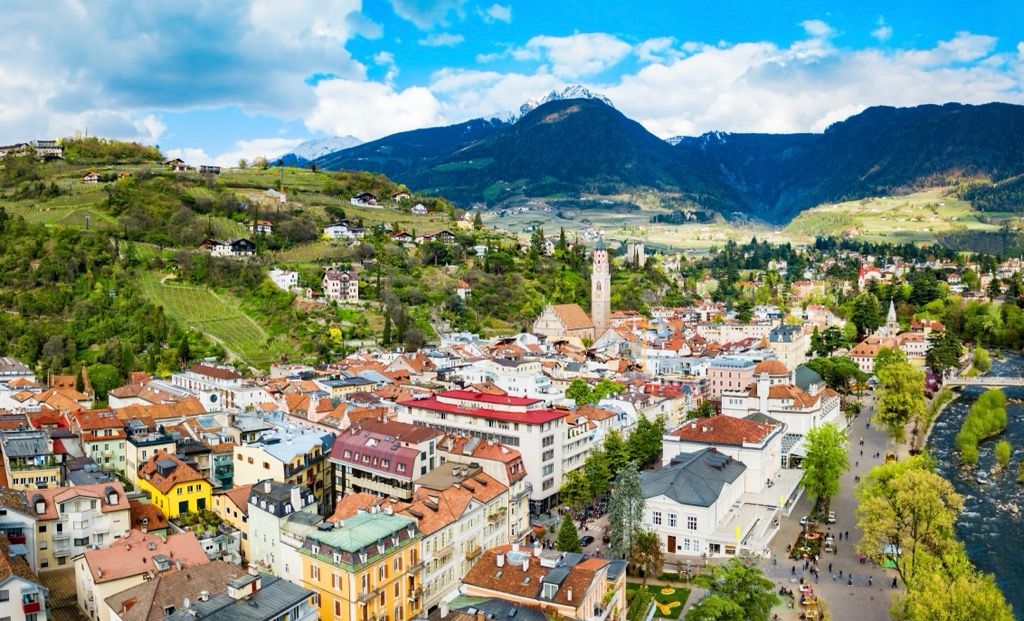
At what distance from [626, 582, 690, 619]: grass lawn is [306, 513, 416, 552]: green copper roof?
946 cm

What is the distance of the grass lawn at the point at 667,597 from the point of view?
1140 inches

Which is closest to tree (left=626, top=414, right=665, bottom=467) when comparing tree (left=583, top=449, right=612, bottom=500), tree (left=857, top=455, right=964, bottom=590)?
tree (left=583, top=449, right=612, bottom=500)

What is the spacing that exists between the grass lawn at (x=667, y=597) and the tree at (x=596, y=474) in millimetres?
7923

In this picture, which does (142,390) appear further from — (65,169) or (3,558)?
(65,169)

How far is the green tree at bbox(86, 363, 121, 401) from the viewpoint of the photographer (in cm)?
6228

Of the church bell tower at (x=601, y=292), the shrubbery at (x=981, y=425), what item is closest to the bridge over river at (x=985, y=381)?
the shrubbery at (x=981, y=425)

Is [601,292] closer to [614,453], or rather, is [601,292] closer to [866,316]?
[866,316]

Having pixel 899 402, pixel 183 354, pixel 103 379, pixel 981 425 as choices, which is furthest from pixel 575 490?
pixel 183 354

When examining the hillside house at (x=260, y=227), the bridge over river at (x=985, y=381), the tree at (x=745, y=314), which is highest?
the hillside house at (x=260, y=227)

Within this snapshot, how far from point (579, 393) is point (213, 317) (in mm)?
40898

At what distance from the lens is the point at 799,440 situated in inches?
1989

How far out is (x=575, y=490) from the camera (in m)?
38.3

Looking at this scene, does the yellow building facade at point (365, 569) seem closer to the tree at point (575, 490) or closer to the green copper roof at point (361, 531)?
the green copper roof at point (361, 531)

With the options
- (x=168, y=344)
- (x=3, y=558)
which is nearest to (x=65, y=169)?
(x=168, y=344)
